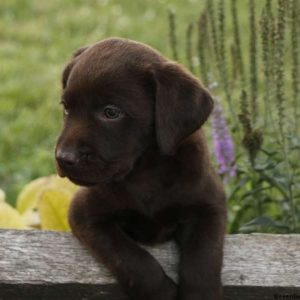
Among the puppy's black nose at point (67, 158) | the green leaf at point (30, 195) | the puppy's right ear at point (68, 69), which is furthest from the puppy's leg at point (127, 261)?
the green leaf at point (30, 195)

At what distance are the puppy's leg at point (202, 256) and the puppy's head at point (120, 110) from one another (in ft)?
0.90

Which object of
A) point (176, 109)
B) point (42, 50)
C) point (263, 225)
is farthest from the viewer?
point (42, 50)

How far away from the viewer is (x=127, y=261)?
9.16 feet

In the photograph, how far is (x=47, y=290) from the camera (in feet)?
9.11

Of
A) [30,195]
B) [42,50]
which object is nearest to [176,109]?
[30,195]

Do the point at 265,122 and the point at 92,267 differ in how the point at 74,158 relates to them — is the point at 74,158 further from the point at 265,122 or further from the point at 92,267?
the point at 265,122

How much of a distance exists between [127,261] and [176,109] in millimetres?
490

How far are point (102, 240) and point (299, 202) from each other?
1.09 metres

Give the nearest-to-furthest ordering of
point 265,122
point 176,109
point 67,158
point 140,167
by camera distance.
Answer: point 67,158 → point 176,109 → point 140,167 → point 265,122

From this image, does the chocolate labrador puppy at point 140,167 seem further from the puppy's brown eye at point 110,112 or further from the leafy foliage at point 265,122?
the leafy foliage at point 265,122

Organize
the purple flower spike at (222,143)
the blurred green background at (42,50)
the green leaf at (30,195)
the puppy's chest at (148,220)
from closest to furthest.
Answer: the puppy's chest at (148,220) → the purple flower spike at (222,143) → the green leaf at (30,195) → the blurred green background at (42,50)

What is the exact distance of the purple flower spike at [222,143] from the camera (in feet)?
11.9

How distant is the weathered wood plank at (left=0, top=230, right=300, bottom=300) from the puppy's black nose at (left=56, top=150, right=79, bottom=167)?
1.15 ft

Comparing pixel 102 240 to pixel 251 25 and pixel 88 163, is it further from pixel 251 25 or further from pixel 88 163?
pixel 251 25
